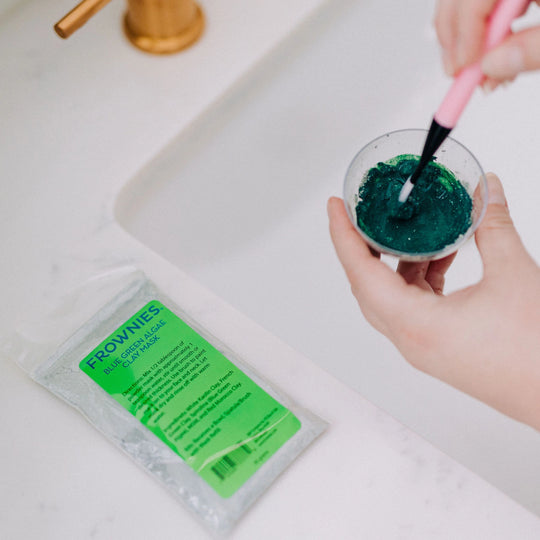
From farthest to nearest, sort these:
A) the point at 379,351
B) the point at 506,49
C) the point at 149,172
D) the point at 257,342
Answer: the point at 379,351
the point at 149,172
the point at 257,342
the point at 506,49

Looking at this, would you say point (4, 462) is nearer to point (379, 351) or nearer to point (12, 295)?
point (12, 295)

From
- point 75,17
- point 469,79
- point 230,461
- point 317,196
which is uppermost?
point 75,17

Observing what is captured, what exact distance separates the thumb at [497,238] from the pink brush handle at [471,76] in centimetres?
8

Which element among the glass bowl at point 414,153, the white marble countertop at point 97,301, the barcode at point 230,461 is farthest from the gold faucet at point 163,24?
the barcode at point 230,461

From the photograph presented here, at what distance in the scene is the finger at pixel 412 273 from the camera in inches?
21.6

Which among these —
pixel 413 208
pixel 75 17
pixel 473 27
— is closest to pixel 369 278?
pixel 413 208

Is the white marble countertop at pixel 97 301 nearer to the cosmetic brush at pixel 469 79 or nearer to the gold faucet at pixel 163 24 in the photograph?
the gold faucet at pixel 163 24

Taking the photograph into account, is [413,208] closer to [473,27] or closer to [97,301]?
[473,27]

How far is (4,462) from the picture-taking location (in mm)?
453

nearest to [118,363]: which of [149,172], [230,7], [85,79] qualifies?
[149,172]

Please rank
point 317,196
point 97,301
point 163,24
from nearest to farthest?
point 97,301, point 163,24, point 317,196

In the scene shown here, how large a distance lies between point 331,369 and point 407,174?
0.25 metres

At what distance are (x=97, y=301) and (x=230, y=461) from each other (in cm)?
17

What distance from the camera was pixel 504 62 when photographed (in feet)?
1.30
